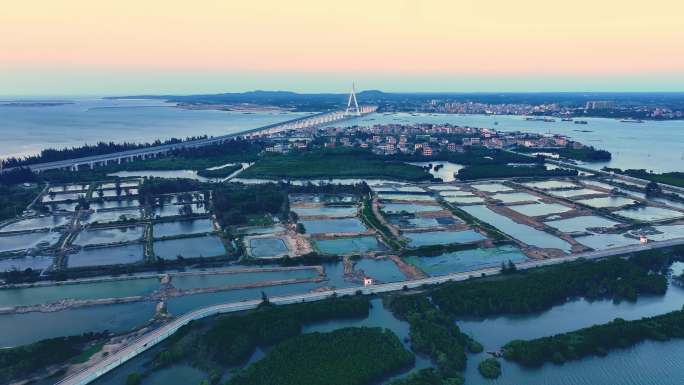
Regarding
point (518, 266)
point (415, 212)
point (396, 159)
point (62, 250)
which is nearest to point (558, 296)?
point (518, 266)

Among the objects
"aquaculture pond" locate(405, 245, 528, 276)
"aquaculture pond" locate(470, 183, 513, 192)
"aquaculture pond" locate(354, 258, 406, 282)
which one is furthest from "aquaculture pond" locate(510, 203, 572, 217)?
"aquaculture pond" locate(354, 258, 406, 282)

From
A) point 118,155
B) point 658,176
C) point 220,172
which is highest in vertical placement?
point 118,155

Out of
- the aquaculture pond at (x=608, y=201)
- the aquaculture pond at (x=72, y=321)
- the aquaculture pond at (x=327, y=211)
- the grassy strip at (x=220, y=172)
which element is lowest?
the aquaculture pond at (x=72, y=321)

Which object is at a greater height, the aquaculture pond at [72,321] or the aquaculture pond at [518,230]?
the aquaculture pond at [518,230]

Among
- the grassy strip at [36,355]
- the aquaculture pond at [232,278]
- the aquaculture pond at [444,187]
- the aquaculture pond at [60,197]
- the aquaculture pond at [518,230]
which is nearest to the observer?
the grassy strip at [36,355]

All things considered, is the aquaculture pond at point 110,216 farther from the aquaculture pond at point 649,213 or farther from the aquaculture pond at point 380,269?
the aquaculture pond at point 649,213

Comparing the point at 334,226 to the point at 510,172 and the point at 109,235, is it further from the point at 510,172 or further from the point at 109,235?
the point at 510,172

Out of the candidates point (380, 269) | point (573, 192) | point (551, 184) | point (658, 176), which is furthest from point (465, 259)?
point (658, 176)

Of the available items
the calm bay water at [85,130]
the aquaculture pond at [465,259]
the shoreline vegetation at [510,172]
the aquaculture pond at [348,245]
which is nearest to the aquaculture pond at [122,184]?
the aquaculture pond at [348,245]
